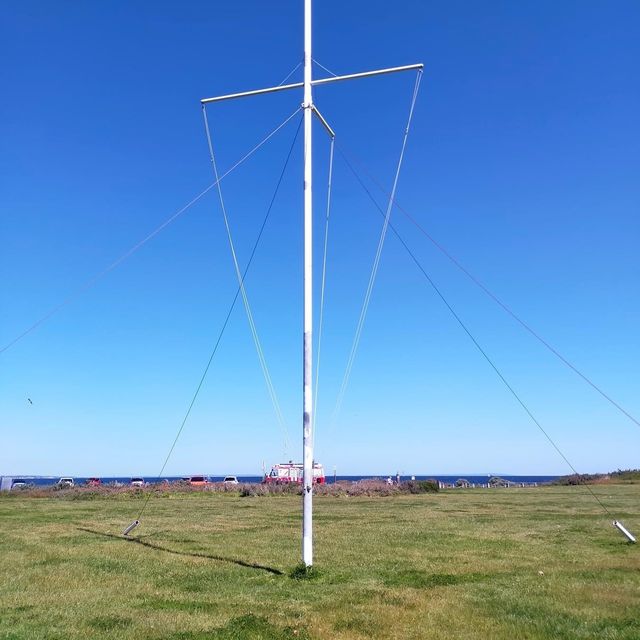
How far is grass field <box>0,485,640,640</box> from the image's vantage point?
30.1ft

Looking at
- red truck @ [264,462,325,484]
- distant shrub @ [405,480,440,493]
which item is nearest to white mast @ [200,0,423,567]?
distant shrub @ [405,480,440,493]

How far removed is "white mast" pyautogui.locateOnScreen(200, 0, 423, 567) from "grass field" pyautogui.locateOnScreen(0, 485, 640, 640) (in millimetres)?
1282

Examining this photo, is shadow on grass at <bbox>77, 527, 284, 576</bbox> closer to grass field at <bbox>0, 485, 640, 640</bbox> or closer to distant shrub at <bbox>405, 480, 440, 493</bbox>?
grass field at <bbox>0, 485, 640, 640</bbox>

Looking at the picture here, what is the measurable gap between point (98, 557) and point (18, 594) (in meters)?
4.73

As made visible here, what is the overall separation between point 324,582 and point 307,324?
5.39 meters

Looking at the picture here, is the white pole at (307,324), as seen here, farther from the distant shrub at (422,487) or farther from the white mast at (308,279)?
the distant shrub at (422,487)

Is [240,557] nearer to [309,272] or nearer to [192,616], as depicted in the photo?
[192,616]

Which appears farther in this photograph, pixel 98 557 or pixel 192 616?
pixel 98 557

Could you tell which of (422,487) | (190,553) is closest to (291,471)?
(422,487)

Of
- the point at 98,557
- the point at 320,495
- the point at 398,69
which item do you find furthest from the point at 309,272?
the point at 320,495

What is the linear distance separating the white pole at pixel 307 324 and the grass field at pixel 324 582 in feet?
3.66

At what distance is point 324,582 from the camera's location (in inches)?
499

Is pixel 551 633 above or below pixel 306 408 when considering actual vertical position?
below

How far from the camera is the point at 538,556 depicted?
→ 1634 cm
